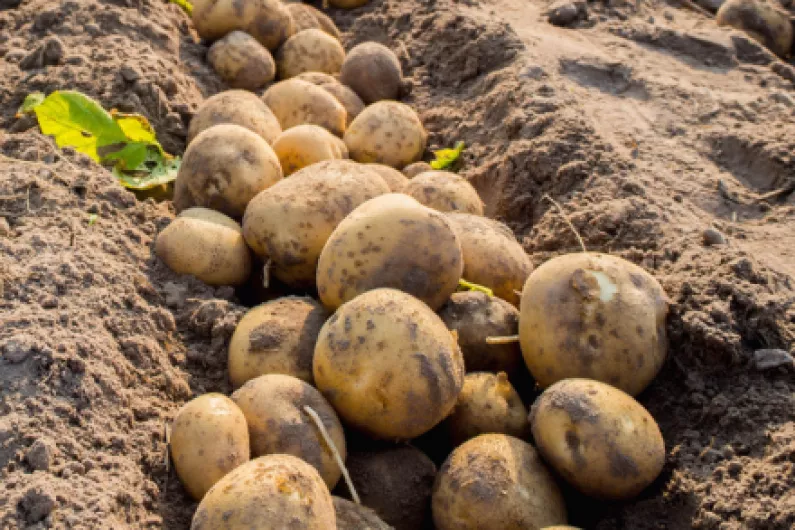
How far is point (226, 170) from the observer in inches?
143

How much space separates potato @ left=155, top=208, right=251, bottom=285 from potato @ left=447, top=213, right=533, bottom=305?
2.89 feet

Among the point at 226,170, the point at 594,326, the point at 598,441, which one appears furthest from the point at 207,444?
the point at 226,170

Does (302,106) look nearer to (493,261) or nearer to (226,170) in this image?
(226,170)

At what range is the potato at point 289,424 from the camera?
8.54ft

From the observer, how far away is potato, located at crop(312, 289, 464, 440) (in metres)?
2.69

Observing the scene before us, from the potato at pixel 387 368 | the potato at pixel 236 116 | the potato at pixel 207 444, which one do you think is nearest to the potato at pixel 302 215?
the potato at pixel 387 368

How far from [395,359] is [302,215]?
0.88 meters

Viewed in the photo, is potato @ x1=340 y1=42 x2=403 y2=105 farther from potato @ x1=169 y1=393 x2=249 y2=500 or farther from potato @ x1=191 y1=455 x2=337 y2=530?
potato @ x1=191 y1=455 x2=337 y2=530

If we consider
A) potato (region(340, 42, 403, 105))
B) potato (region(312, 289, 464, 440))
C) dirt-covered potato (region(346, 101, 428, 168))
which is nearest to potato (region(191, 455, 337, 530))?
potato (region(312, 289, 464, 440))

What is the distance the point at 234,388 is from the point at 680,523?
156cm

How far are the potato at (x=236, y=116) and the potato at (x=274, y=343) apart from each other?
4.15ft

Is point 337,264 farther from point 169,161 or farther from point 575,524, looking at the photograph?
point 169,161

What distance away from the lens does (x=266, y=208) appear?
3361mm

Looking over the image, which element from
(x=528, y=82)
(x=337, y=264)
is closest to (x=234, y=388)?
(x=337, y=264)
